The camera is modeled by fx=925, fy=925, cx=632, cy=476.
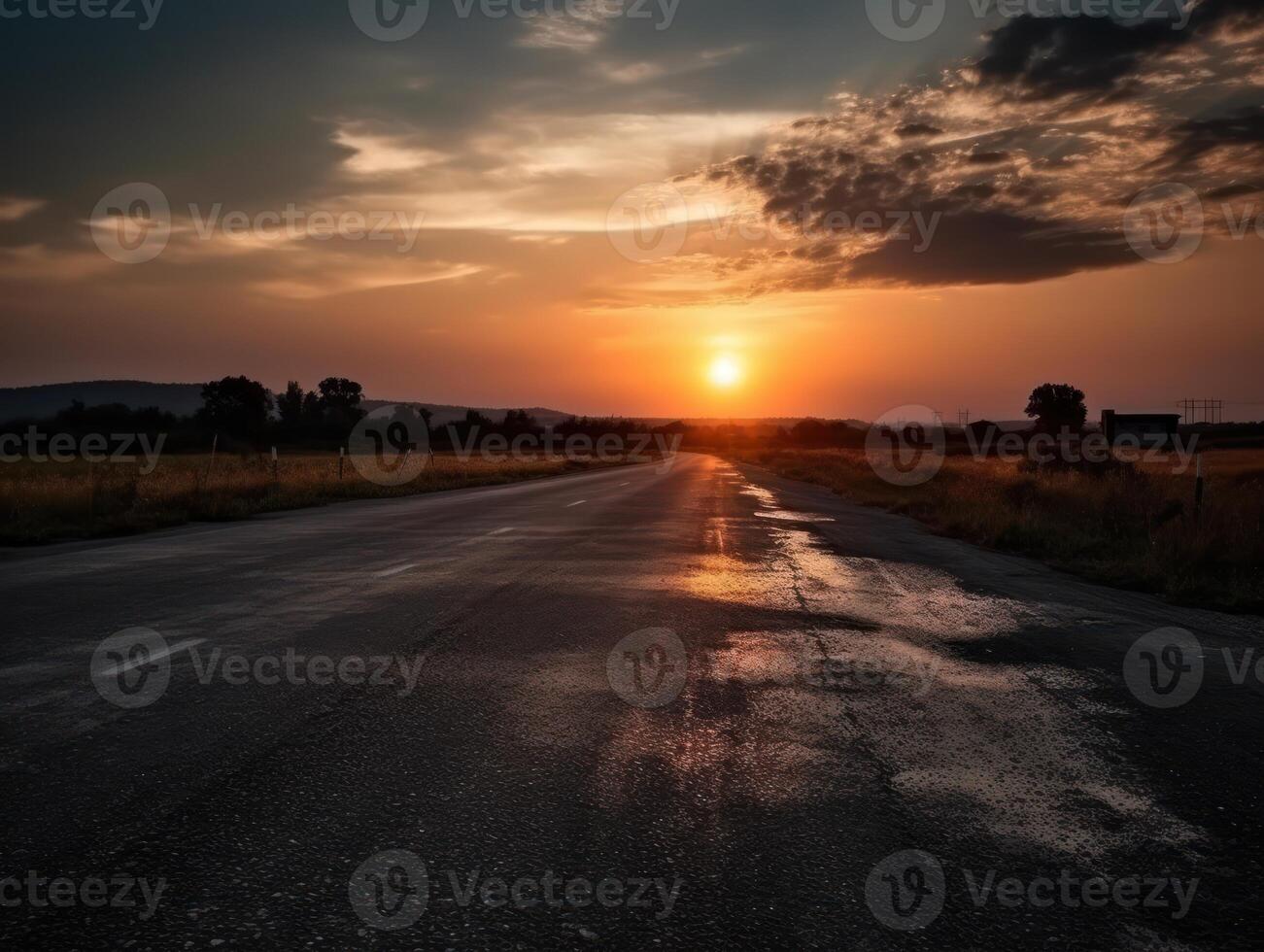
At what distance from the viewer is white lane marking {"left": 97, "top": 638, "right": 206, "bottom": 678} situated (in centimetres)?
650

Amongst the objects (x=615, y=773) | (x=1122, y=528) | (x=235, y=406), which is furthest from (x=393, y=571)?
(x=235, y=406)

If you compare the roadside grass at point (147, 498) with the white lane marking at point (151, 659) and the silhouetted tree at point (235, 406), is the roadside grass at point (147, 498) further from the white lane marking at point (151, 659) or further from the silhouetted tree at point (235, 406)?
the silhouetted tree at point (235, 406)

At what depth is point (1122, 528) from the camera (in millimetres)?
17094

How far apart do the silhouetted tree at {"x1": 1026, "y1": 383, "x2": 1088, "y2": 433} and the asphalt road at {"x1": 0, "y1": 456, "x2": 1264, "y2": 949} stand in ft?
364

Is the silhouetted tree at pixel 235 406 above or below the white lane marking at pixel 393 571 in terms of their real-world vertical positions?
above

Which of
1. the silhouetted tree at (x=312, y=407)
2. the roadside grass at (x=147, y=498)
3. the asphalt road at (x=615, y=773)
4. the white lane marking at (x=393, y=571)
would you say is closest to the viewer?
the asphalt road at (x=615, y=773)

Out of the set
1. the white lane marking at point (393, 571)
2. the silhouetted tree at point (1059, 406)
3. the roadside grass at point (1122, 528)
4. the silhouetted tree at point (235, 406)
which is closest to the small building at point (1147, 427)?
the silhouetted tree at point (1059, 406)

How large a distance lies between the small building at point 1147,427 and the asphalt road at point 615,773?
84376 mm

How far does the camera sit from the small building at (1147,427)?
275ft

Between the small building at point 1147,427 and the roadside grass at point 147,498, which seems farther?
the small building at point 1147,427

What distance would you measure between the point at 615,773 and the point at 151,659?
417 centimetres

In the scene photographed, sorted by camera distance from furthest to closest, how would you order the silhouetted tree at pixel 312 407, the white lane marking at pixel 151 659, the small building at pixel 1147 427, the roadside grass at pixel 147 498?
the silhouetted tree at pixel 312 407
the small building at pixel 1147 427
the roadside grass at pixel 147 498
the white lane marking at pixel 151 659

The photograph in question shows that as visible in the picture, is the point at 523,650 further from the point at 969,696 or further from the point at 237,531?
the point at 237,531

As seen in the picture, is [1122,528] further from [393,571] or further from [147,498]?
[147,498]
